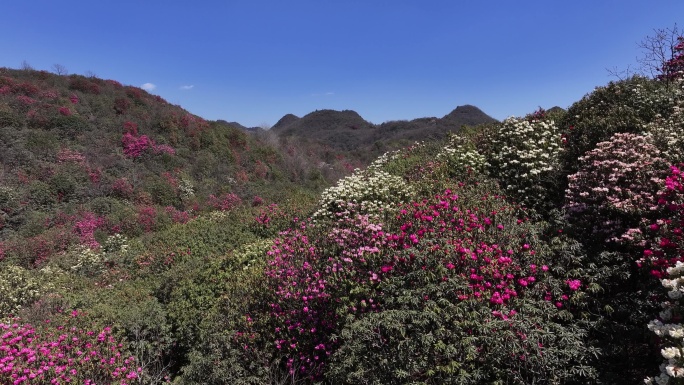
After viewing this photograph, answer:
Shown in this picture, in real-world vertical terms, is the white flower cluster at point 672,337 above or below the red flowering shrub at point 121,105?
below

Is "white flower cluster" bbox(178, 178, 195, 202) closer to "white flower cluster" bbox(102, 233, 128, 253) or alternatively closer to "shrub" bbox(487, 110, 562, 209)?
"white flower cluster" bbox(102, 233, 128, 253)

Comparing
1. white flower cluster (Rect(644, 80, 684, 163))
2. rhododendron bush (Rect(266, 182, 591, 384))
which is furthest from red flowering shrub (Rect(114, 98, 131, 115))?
white flower cluster (Rect(644, 80, 684, 163))

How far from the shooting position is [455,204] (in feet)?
24.5

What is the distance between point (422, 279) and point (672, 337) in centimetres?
233

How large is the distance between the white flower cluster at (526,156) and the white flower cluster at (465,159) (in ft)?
1.10

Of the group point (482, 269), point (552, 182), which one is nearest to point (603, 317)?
point (482, 269)

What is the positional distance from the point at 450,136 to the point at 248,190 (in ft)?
47.0

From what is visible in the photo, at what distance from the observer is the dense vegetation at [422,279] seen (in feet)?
12.8

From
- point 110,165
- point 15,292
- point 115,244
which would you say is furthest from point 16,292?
point 110,165

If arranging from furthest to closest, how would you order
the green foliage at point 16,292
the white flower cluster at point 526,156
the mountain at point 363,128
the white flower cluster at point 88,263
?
the mountain at point 363,128
the white flower cluster at point 88,263
the white flower cluster at point 526,156
the green foliage at point 16,292

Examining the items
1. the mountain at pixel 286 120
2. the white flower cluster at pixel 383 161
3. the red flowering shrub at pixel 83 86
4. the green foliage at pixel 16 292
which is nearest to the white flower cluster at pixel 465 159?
the white flower cluster at pixel 383 161

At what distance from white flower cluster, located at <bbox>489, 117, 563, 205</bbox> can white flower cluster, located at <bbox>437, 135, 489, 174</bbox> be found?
334 millimetres

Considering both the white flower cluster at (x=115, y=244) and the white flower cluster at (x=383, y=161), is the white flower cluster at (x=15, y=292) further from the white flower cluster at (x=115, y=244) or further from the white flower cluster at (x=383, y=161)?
the white flower cluster at (x=383, y=161)

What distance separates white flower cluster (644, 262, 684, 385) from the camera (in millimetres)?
2744
